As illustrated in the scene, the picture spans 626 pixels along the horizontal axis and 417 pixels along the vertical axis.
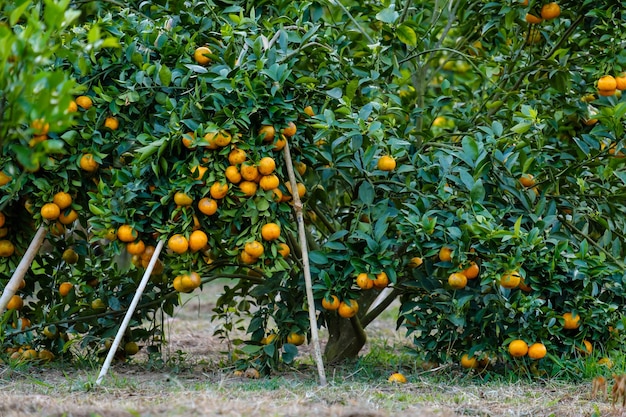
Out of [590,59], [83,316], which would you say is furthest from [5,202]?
[590,59]

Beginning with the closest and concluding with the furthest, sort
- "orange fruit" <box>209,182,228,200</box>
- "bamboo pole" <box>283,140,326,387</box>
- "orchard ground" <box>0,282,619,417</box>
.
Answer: "orchard ground" <box>0,282,619,417</box> → "orange fruit" <box>209,182,228,200</box> → "bamboo pole" <box>283,140,326,387</box>

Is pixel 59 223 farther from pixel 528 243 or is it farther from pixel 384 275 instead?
pixel 528 243

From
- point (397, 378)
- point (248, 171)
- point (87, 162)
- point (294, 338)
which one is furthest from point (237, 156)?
point (397, 378)

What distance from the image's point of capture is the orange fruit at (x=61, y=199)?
3.26 metres

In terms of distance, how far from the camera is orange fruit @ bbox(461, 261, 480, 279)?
325 centimetres

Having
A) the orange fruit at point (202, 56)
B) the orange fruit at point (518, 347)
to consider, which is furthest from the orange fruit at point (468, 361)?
the orange fruit at point (202, 56)

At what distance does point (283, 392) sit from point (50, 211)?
116cm

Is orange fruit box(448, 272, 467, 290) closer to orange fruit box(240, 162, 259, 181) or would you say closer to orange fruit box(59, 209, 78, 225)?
orange fruit box(240, 162, 259, 181)

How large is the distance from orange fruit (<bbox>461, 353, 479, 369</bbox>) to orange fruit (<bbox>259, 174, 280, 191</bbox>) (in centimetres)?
110

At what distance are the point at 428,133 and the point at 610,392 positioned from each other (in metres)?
1.33

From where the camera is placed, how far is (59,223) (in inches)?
131

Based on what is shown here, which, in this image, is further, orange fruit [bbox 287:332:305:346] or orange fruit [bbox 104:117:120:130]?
orange fruit [bbox 287:332:305:346]

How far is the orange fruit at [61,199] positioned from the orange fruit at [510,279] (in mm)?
1751

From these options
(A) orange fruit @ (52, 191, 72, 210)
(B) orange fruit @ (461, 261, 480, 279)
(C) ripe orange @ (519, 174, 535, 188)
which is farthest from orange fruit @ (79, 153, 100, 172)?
(C) ripe orange @ (519, 174, 535, 188)
